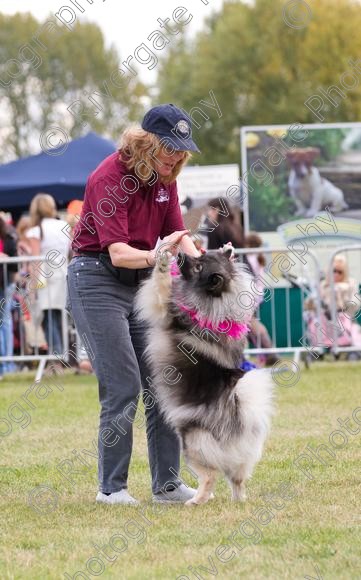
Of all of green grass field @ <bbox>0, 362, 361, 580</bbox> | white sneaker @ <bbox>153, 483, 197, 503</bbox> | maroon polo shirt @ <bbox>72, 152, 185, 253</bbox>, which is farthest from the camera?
white sneaker @ <bbox>153, 483, 197, 503</bbox>

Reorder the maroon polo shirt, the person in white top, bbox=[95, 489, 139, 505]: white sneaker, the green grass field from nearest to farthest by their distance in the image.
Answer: the green grass field → the maroon polo shirt → bbox=[95, 489, 139, 505]: white sneaker → the person in white top

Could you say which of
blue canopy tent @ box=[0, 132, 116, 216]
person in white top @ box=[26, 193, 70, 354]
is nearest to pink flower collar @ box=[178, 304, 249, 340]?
person in white top @ box=[26, 193, 70, 354]

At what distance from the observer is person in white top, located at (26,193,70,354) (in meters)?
11.6

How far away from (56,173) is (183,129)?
11.4 m

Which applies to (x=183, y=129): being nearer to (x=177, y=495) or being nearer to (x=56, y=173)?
(x=177, y=495)

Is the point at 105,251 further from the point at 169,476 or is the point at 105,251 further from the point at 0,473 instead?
the point at 0,473

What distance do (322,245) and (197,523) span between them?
10.4m

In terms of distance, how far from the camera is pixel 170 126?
4.95m

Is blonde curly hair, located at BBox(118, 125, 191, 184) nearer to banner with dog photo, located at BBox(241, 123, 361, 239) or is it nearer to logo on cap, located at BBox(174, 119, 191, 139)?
logo on cap, located at BBox(174, 119, 191, 139)

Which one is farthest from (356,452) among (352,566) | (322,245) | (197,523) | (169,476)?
(322,245)

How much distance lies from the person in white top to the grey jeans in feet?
20.4

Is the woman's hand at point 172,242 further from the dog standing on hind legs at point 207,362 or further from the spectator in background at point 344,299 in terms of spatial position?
the spectator in background at point 344,299

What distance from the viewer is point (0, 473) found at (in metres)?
6.55

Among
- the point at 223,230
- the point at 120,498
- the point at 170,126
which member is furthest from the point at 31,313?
the point at 170,126
